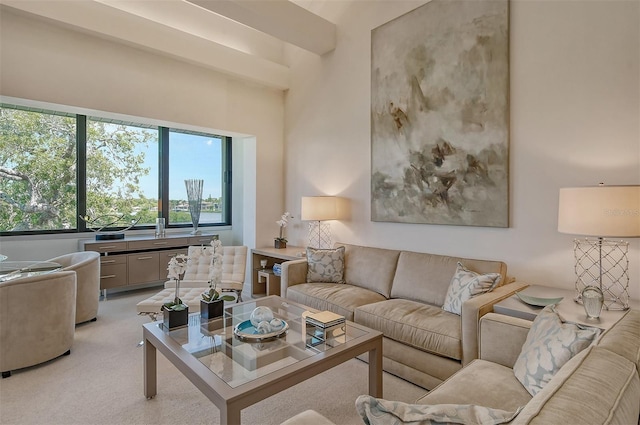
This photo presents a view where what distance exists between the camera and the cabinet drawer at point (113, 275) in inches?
170

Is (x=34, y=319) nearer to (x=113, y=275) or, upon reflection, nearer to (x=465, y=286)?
(x=113, y=275)

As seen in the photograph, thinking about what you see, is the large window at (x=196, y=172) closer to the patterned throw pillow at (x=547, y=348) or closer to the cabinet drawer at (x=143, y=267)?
the cabinet drawer at (x=143, y=267)

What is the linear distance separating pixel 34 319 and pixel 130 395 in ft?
3.47

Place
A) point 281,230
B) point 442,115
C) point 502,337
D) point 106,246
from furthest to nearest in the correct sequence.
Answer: point 281,230
point 106,246
point 442,115
point 502,337

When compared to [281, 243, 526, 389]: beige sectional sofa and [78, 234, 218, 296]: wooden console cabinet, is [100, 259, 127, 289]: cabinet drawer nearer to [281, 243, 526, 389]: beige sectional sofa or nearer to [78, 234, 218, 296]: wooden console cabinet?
[78, 234, 218, 296]: wooden console cabinet

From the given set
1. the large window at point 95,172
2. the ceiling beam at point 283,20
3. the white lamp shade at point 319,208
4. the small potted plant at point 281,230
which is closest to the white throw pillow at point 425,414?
the white lamp shade at point 319,208

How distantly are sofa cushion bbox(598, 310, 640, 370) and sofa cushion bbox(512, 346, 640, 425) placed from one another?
0.08m

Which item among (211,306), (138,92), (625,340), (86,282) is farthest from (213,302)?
(138,92)

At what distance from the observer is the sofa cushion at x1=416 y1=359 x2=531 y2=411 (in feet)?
4.83

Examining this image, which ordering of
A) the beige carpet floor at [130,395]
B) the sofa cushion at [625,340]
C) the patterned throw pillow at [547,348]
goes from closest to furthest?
1. the sofa cushion at [625,340]
2. the patterned throw pillow at [547,348]
3. the beige carpet floor at [130,395]

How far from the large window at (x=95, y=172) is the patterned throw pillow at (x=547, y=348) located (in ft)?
16.8

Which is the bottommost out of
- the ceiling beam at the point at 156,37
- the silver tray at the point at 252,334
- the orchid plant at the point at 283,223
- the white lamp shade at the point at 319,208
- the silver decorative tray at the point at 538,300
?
the silver tray at the point at 252,334

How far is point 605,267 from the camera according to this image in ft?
7.80

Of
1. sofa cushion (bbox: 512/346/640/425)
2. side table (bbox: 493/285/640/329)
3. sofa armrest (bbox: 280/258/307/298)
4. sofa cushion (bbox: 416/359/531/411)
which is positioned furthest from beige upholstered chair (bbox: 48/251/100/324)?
sofa cushion (bbox: 512/346/640/425)
